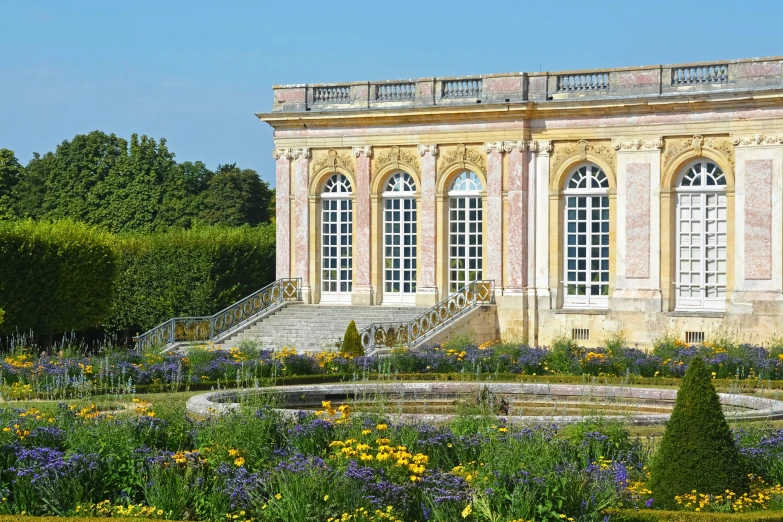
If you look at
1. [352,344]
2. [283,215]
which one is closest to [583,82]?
[283,215]

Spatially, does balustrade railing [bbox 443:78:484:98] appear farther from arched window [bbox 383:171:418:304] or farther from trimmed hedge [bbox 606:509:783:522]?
trimmed hedge [bbox 606:509:783:522]

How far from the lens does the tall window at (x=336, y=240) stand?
31.7 meters

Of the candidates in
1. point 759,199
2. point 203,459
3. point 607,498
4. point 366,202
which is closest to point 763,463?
point 607,498

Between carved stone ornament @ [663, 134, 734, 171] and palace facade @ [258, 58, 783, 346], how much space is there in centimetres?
3

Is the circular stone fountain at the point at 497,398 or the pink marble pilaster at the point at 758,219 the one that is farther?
the pink marble pilaster at the point at 758,219

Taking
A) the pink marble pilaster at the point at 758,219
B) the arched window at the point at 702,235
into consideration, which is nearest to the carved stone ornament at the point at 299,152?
the arched window at the point at 702,235

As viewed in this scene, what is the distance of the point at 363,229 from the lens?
102 ft

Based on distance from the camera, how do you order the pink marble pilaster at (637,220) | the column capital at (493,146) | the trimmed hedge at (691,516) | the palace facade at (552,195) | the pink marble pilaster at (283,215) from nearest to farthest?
the trimmed hedge at (691,516) < the palace facade at (552,195) < the pink marble pilaster at (637,220) < the column capital at (493,146) < the pink marble pilaster at (283,215)

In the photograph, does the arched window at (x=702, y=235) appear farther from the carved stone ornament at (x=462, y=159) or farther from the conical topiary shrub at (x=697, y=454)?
the conical topiary shrub at (x=697, y=454)

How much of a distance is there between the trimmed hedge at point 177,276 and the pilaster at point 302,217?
11.8ft

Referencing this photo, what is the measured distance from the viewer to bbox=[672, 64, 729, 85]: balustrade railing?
27.6 m

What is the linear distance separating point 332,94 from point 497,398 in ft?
50.8

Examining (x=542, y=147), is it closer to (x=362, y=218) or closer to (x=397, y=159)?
(x=397, y=159)

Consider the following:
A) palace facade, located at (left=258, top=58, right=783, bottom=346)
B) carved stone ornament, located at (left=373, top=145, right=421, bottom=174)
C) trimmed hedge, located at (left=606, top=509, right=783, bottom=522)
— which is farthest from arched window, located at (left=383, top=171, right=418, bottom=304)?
trimmed hedge, located at (left=606, top=509, right=783, bottom=522)
